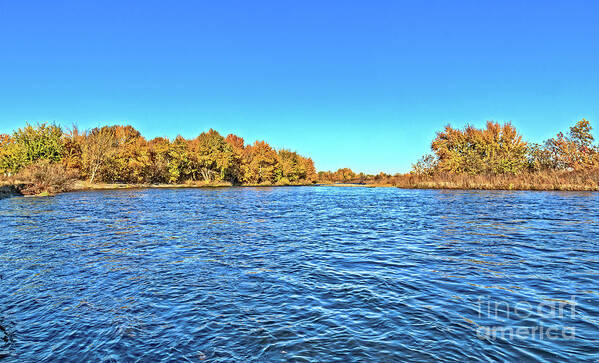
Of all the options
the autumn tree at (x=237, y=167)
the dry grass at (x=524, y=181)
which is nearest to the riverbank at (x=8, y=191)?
the autumn tree at (x=237, y=167)

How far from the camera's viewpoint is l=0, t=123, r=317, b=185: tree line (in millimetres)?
66188

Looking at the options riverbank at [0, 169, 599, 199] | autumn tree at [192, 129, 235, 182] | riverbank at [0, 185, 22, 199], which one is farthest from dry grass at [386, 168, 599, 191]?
riverbank at [0, 185, 22, 199]

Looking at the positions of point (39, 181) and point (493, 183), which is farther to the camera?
point (493, 183)

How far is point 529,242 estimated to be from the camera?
15727mm

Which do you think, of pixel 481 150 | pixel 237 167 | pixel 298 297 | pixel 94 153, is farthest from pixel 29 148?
pixel 481 150

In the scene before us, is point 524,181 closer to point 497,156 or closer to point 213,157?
point 497,156

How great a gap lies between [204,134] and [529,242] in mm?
102820

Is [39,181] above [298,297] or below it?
above

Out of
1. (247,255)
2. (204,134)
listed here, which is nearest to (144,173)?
(204,134)

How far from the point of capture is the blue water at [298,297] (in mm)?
6082
